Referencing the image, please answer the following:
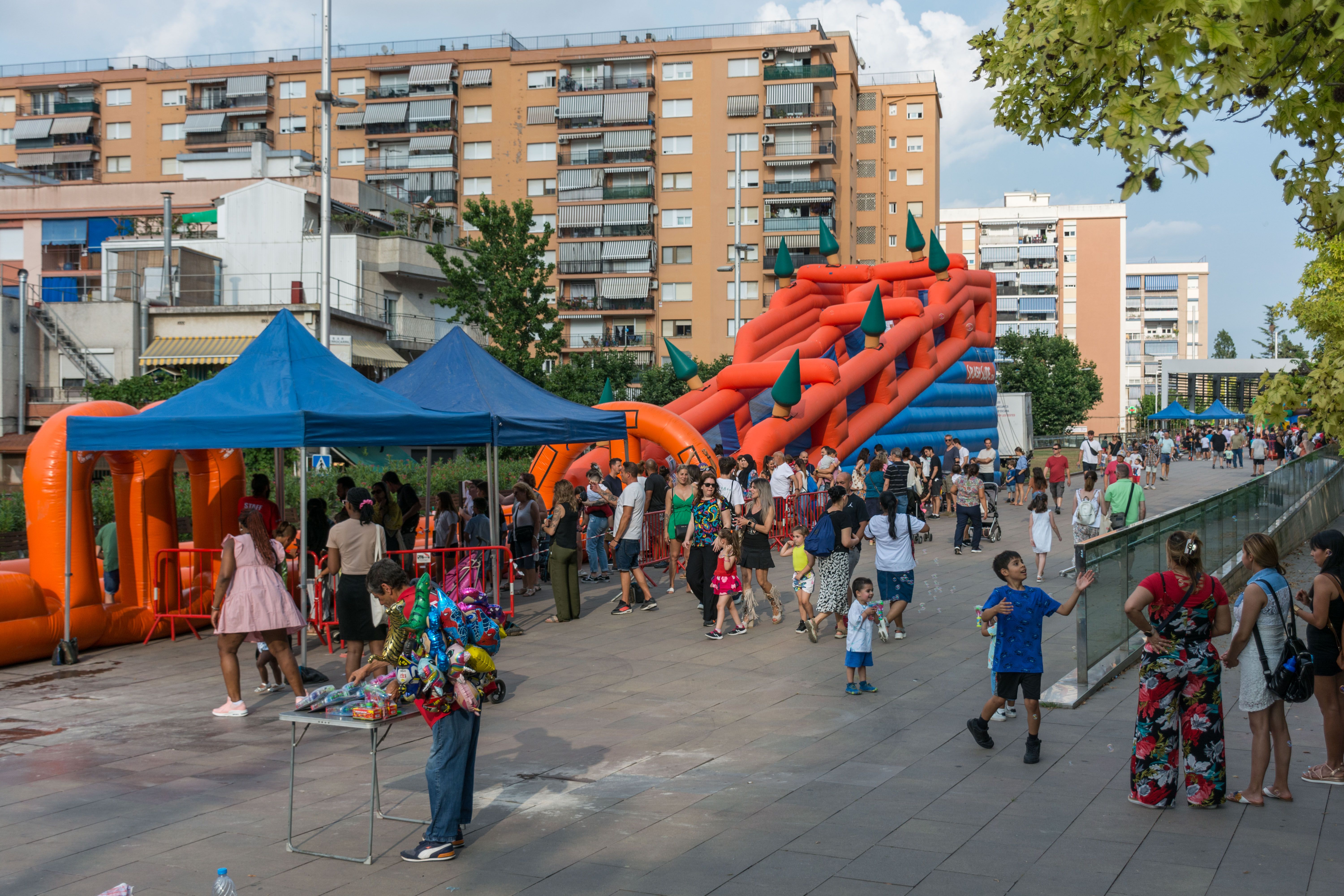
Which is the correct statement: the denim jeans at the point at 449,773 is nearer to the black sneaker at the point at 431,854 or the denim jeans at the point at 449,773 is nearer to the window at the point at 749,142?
the black sneaker at the point at 431,854

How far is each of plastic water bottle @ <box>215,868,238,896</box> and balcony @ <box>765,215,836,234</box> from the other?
191 ft

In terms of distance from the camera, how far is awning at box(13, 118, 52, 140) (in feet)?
216

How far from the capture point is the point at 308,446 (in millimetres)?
10531

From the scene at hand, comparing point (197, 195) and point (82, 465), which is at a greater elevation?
point (197, 195)

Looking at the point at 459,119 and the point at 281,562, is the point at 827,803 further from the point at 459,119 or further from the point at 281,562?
the point at 459,119

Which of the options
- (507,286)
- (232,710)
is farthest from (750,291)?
(232,710)

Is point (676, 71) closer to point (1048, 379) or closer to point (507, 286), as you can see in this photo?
point (1048, 379)

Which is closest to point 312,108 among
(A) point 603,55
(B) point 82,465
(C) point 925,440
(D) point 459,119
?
(D) point 459,119

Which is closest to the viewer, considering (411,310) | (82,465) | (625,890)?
(625,890)

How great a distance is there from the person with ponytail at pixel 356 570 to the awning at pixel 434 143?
2187 inches

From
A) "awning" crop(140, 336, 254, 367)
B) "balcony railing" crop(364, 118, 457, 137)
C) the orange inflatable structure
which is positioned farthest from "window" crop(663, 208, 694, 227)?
the orange inflatable structure

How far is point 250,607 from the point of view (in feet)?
29.7

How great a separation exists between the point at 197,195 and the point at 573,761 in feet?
150

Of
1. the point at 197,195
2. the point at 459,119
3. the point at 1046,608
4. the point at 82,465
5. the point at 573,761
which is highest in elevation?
the point at 459,119
